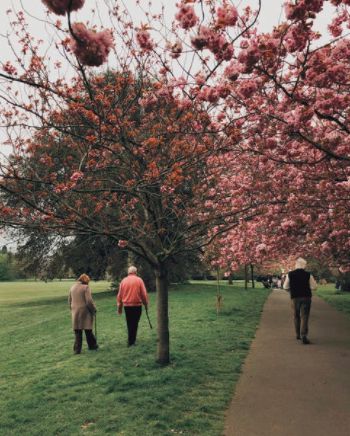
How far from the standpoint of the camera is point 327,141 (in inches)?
273

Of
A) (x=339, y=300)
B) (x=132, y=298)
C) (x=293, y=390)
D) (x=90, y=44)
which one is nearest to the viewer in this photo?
(x=90, y=44)

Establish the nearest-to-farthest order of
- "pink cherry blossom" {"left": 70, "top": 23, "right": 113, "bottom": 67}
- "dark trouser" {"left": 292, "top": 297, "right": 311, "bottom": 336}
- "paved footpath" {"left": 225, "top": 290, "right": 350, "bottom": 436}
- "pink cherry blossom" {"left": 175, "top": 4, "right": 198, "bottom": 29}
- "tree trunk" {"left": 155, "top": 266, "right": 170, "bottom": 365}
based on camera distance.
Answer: "pink cherry blossom" {"left": 70, "top": 23, "right": 113, "bottom": 67} → "paved footpath" {"left": 225, "top": 290, "right": 350, "bottom": 436} → "pink cherry blossom" {"left": 175, "top": 4, "right": 198, "bottom": 29} → "tree trunk" {"left": 155, "top": 266, "right": 170, "bottom": 365} → "dark trouser" {"left": 292, "top": 297, "right": 311, "bottom": 336}

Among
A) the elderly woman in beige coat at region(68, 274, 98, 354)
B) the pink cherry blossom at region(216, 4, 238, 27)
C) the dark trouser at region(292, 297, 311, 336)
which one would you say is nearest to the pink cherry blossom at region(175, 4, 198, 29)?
the pink cherry blossom at region(216, 4, 238, 27)

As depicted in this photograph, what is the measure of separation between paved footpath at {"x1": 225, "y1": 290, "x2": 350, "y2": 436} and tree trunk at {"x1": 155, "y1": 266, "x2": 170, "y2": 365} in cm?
153

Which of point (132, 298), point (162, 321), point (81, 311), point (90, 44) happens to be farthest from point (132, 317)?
point (90, 44)

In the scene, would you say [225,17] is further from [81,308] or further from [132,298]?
[81,308]

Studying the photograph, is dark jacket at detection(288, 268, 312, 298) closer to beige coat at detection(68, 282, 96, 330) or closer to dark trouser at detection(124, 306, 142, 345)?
dark trouser at detection(124, 306, 142, 345)

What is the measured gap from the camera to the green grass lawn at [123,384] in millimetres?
5508

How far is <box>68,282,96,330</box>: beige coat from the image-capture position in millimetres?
10117

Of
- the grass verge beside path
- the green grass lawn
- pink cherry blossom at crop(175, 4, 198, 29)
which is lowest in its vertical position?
the green grass lawn

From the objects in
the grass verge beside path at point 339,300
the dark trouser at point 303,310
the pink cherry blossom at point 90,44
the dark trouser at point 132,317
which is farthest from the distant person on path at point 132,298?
the grass verge beside path at point 339,300

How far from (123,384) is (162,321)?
1597mm

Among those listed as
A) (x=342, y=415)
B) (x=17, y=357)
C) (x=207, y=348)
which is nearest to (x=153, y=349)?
(x=207, y=348)

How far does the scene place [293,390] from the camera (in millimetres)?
6504
